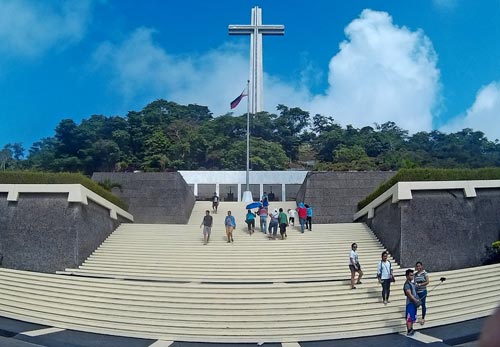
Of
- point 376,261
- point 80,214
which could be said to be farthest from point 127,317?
point 376,261

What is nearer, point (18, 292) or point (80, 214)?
point (18, 292)

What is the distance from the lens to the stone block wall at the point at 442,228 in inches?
545

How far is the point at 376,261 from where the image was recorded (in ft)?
46.0

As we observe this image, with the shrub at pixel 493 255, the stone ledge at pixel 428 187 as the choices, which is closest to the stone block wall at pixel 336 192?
the stone ledge at pixel 428 187

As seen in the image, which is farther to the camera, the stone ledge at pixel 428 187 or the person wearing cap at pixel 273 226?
the person wearing cap at pixel 273 226

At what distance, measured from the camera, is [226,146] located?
46656mm

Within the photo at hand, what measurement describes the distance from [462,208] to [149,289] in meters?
10.9

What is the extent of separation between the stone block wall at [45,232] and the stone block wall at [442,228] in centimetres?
1072

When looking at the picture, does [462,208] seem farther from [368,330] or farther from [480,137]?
[480,137]

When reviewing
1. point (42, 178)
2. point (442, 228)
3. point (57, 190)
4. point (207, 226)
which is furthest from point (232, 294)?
point (42, 178)

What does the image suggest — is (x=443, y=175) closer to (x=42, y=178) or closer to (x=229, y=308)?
(x=229, y=308)

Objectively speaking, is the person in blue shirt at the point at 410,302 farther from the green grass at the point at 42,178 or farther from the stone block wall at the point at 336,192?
the green grass at the point at 42,178

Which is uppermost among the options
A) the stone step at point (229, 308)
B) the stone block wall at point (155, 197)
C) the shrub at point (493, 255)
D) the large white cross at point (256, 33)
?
the large white cross at point (256, 33)

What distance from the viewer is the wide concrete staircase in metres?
9.66
